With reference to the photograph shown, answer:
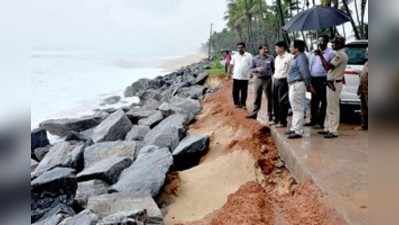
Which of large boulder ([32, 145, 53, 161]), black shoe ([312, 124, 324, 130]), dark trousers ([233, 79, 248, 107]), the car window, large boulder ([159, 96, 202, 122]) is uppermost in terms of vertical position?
the car window

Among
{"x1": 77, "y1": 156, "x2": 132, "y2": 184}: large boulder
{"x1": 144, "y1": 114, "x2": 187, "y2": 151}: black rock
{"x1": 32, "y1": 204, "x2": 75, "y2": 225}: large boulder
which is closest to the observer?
{"x1": 32, "y1": 204, "x2": 75, "y2": 225}: large boulder

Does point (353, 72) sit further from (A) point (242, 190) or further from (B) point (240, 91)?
(B) point (240, 91)

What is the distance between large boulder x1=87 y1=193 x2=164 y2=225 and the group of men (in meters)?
2.36

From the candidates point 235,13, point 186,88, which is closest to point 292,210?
point 186,88

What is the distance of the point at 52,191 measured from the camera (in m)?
6.30

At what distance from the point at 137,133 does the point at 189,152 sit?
2981 mm

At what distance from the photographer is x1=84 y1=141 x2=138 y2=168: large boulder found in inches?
332

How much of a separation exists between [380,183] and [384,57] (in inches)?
11.4

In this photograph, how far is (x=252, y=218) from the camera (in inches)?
180

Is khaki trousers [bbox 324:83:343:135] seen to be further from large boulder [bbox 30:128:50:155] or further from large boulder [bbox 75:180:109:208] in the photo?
large boulder [bbox 30:128:50:155]

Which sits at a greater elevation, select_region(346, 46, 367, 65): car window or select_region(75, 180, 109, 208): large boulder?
select_region(346, 46, 367, 65): car window

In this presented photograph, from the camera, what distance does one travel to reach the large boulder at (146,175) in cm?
603

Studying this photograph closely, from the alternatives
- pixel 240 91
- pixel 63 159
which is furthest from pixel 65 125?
pixel 240 91

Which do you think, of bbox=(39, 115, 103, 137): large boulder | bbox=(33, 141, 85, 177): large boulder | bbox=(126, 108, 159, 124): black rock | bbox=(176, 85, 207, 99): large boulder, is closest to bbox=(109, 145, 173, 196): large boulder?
bbox=(33, 141, 85, 177): large boulder
